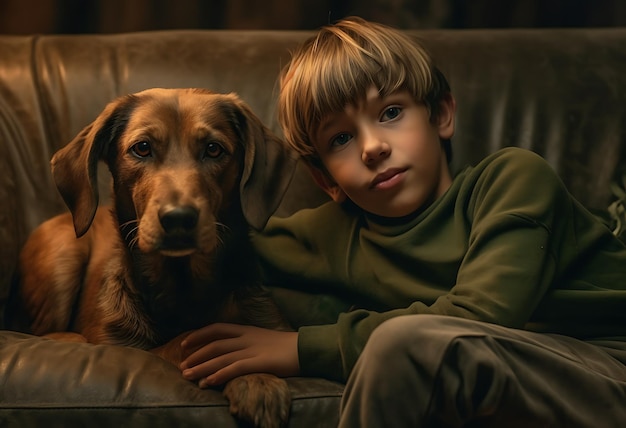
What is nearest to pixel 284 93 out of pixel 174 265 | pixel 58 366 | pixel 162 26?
pixel 174 265

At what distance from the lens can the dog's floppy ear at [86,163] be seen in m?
1.68

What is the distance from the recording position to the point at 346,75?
5.83ft

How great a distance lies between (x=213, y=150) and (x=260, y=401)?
0.49 m

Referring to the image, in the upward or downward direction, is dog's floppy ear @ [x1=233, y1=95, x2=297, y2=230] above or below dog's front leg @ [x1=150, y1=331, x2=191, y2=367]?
above

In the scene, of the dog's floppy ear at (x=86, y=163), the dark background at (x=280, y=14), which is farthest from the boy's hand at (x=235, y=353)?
the dark background at (x=280, y=14)

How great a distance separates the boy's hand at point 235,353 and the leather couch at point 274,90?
0.86 feet

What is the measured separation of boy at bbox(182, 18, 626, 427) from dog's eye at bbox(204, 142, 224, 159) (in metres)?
0.26

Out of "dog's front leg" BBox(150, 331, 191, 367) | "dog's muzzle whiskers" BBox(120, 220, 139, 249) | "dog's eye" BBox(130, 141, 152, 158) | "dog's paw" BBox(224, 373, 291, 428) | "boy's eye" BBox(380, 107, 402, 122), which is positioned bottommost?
"dog's front leg" BBox(150, 331, 191, 367)

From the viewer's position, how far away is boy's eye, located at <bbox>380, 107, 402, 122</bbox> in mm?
1788

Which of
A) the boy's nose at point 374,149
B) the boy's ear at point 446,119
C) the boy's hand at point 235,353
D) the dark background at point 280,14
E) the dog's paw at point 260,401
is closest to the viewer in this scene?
the dog's paw at point 260,401

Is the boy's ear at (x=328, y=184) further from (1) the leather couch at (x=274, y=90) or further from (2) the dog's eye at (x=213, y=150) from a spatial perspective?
(2) the dog's eye at (x=213, y=150)

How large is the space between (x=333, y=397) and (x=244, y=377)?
162 millimetres

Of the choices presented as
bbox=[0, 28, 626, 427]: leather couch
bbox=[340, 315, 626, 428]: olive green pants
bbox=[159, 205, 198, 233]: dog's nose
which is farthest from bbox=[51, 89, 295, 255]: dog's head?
bbox=[340, 315, 626, 428]: olive green pants

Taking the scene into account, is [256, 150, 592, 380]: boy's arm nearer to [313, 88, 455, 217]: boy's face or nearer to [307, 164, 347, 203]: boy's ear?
[313, 88, 455, 217]: boy's face
